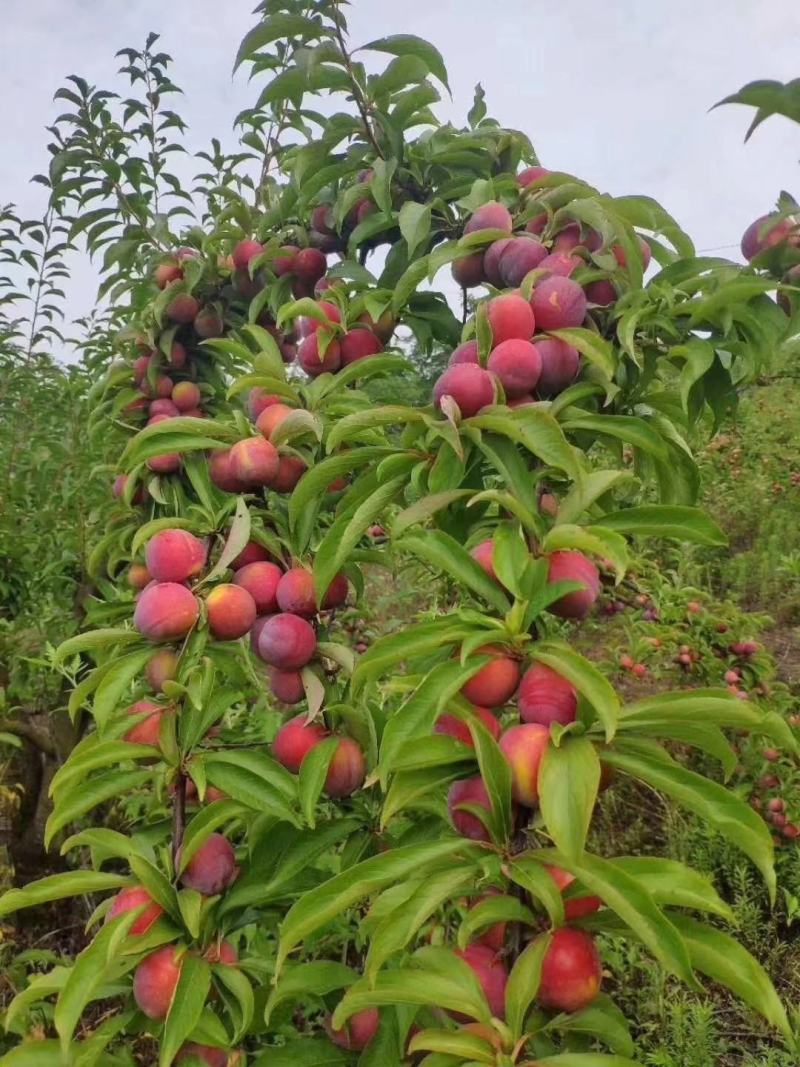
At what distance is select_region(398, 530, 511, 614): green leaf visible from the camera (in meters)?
0.87

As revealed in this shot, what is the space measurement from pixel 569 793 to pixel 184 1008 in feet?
1.79

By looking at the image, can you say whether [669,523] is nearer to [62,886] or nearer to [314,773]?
[314,773]

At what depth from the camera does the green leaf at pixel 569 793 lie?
69cm

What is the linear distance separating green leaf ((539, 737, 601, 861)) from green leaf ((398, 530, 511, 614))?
0.18 meters

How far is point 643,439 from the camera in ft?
3.22

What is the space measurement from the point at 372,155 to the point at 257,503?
0.72 m

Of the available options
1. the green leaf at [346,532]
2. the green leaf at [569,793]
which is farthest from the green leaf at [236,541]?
the green leaf at [569,793]

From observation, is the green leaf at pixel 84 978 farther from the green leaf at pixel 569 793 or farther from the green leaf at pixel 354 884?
the green leaf at pixel 569 793

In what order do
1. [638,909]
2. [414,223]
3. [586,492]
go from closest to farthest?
[638,909]
[586,492]
[414,223]

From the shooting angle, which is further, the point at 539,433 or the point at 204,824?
the point at 204,824

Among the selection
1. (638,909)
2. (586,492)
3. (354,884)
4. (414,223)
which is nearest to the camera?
(638,909)

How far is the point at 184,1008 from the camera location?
36.3 inches

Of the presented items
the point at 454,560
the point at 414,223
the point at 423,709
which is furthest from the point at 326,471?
the point at 414,223

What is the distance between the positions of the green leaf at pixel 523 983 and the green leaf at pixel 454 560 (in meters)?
0.33
